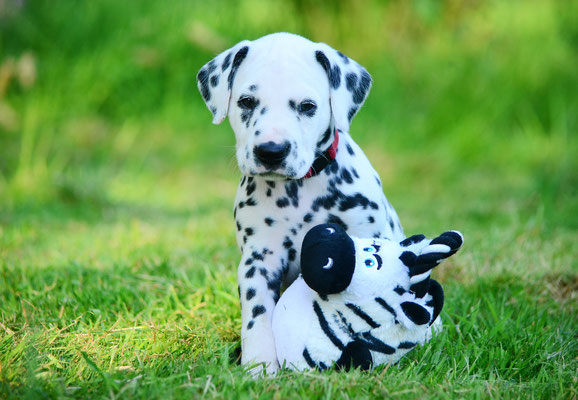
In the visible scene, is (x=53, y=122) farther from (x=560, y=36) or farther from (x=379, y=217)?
(x=560, y=36)

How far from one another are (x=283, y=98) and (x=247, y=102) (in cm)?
19

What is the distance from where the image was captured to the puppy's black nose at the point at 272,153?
8.38 feet

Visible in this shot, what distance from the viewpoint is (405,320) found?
2379 millimetres

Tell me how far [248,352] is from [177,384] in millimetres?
484

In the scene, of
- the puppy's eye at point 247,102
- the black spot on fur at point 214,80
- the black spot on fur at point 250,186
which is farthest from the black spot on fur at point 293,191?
the black spot on fur at point 214,80

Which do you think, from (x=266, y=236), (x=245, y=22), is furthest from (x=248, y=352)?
(x=245, y=22)

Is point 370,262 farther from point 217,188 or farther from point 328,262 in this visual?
point 217,188

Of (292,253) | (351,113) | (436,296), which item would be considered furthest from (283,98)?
(436,296)

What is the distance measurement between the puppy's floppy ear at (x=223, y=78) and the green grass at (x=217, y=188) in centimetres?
75

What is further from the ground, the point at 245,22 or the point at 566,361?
the point at 245,22

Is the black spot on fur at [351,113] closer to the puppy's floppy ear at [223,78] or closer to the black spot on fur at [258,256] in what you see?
the puppy's floppy ear at [223,78]

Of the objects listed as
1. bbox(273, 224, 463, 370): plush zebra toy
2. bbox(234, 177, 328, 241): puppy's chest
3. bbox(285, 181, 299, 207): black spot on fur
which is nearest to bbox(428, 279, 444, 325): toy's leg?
bbox(273, 224, 463, 370): plush zebra toy

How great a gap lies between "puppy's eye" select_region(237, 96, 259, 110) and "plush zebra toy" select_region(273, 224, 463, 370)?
2.20ft

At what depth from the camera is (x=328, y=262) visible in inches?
90.6
